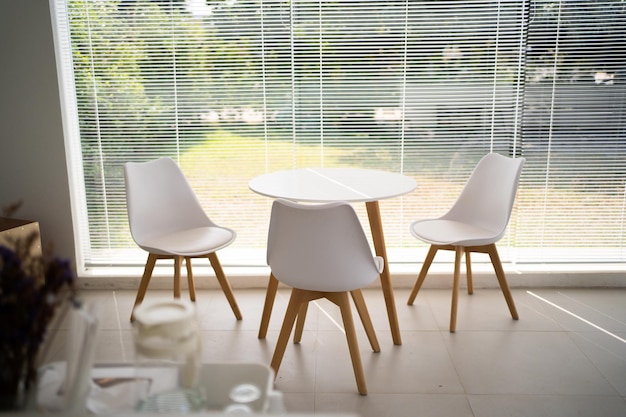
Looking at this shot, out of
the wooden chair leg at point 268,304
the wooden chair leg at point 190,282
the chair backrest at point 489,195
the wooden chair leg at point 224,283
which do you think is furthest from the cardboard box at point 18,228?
the chair backrest at point 489,195

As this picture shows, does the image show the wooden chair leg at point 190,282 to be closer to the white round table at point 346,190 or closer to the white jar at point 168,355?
the white round table at point 346,190

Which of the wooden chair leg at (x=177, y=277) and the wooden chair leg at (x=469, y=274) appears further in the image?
the wooden chair leg at (x=469, y=274)

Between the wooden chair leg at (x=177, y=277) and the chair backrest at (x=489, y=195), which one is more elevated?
the chair backrest at (x=489, y=195)

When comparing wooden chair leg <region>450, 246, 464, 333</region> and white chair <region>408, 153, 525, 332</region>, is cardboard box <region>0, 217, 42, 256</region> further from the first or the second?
wooden chair leg <region>450, 246, 464, 333</region>

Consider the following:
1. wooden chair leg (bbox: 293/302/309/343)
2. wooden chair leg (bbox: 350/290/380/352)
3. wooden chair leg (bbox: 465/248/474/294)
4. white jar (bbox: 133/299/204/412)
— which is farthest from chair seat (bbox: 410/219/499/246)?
white jar (bbox: 133/299/204/412)

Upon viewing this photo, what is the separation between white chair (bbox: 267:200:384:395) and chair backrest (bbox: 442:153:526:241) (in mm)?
993

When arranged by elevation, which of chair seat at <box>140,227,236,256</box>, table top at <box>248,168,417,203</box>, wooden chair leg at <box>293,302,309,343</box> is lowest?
wooden chair leg at <box>293,302,309,343</box>

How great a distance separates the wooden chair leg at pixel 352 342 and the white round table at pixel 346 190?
→ 16.3 inches

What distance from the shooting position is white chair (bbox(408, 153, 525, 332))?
2824mm

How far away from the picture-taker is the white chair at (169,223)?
2.81 meters

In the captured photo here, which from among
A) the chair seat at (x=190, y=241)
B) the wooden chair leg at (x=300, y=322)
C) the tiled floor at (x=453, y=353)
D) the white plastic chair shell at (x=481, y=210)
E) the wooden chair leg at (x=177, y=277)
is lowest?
the tiled floor at (x=453, y=353)

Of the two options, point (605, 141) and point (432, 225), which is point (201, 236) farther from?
point (605, 141)

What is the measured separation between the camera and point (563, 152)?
3.38 metres

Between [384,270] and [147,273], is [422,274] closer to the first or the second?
[384,270]
